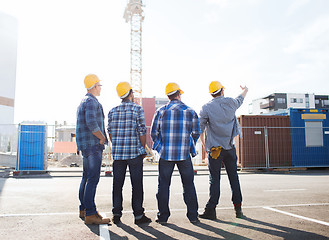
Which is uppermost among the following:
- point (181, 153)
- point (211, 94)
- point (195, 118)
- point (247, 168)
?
point (211, 94)

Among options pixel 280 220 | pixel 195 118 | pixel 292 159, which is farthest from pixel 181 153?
pixel 292 159

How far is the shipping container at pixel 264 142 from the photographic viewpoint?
13695 mm

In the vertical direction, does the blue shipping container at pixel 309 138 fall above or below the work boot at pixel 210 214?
above

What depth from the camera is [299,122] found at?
568 inches

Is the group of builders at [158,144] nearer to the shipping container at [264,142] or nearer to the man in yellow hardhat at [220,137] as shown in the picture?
the man in yellow hardhat at [220,137]

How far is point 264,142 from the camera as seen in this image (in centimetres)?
1396

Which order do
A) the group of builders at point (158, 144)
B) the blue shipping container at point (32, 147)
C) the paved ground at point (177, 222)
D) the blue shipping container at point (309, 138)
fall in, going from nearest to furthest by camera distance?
1. the paved ground at point (177, 222)
2. the group of builders at point (158, 144)
3. the blue shipping container at point (32, 147)
4. the blue shipping container at point (309, 138)

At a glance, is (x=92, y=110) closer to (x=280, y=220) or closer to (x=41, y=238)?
(x=41, y=238)

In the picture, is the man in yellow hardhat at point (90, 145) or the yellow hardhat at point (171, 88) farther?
the yellow hardhat at point (171, 88)

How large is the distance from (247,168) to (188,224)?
10.6 metres

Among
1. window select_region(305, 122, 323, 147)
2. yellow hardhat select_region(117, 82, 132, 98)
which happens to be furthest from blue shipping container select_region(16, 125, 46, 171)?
window select_region(305, 122, 323, 147)

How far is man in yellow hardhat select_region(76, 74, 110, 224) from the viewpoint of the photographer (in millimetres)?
3521

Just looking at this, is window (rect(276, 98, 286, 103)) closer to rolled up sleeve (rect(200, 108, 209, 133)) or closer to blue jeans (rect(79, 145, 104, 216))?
rolled up sleeve (rect(200, 108, 209, 133))

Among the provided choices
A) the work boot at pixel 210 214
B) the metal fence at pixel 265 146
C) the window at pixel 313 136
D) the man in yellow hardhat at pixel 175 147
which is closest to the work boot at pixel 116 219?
the man in yellow hardhat at pixel 175 147
